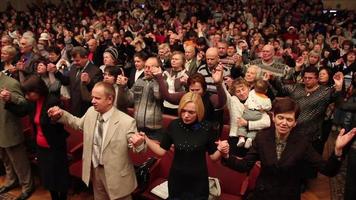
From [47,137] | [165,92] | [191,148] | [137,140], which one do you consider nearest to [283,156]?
[191,148]

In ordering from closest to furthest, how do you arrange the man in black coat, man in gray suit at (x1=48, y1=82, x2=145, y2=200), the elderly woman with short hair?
the elderly woman with short hair, man in gray suit at (x1=48, y1=82, x2=145, y2=200), the man in black coat

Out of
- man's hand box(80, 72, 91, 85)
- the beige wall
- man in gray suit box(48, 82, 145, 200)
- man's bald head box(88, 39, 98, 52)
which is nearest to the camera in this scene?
man in gray suit box(48, 82, 145, 200)

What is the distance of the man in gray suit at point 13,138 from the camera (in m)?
3.51

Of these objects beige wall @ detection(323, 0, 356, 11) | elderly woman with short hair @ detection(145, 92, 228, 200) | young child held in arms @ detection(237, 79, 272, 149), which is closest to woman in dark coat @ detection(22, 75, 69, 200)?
elderly woman with short hair @ detection(145, 92, 228, 200)

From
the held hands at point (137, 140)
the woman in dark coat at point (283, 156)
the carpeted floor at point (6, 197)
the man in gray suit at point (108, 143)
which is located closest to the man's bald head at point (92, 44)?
the carpeted floor at point (6, 197)

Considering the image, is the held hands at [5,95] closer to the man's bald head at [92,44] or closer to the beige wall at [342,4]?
the man's bald head at [92,44]

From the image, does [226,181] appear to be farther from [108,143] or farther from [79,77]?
[79,77]

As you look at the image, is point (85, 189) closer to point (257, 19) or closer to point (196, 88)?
point (196, 88)

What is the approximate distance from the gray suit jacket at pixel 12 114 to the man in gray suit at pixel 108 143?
78cm

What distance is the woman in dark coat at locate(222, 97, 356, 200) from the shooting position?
227 centimetres

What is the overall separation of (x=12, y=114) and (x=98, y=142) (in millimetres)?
1404

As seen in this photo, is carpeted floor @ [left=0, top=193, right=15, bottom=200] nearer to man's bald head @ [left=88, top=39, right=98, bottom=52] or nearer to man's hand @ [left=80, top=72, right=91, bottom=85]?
man's hand @ [left=80, top=72, right=91, bottom=85]

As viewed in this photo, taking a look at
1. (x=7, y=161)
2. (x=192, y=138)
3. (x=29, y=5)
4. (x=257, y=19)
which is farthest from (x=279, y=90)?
(x=29, y=5)

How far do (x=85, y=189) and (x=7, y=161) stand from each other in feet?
2.93
